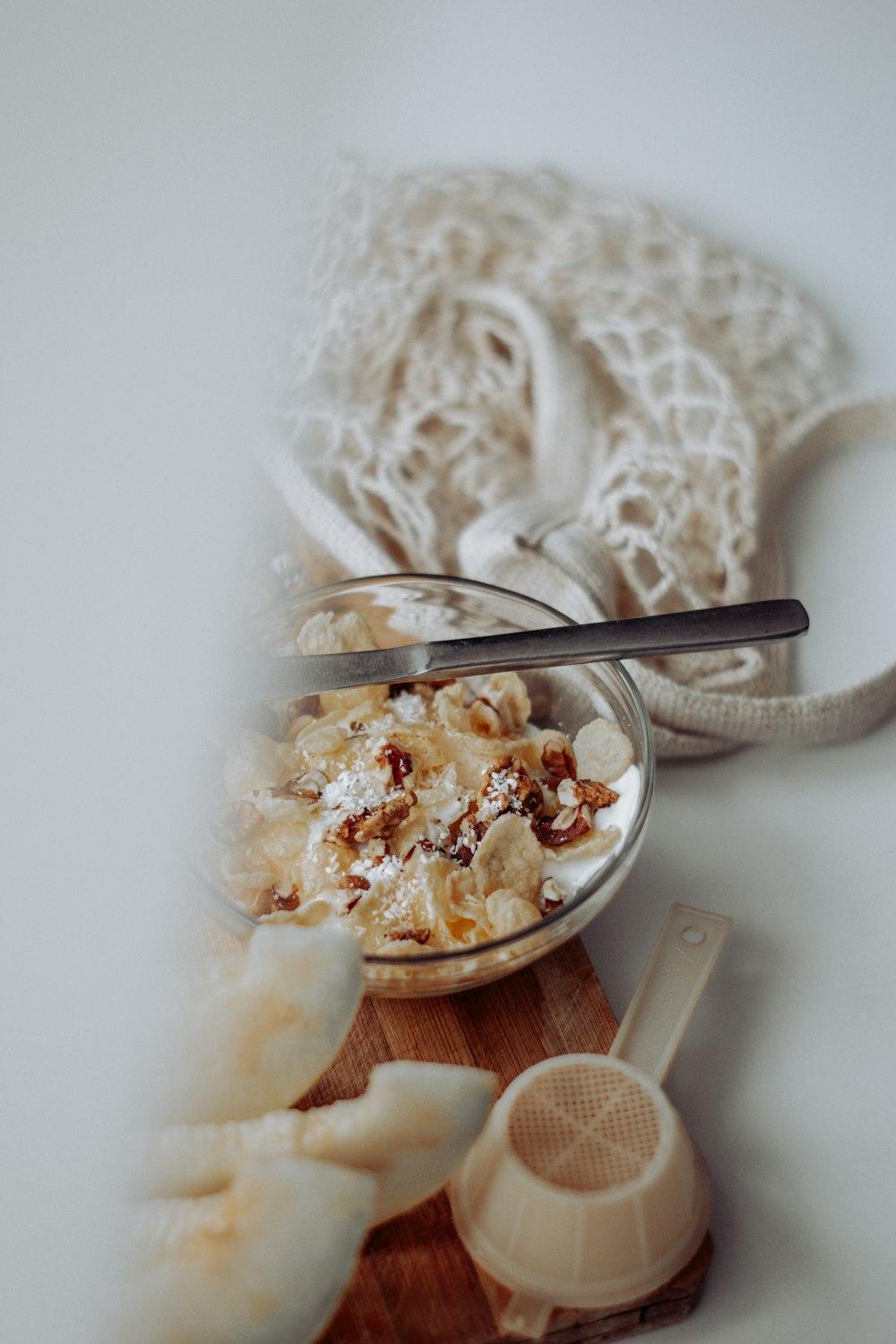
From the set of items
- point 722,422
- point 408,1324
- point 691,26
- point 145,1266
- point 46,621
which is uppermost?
point 691,26

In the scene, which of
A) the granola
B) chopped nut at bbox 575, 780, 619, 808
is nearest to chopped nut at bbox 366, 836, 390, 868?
the granola

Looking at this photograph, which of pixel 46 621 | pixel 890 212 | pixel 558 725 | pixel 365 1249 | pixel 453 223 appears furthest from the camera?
pixel 890 212

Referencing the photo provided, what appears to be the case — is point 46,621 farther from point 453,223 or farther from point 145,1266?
point 453,223

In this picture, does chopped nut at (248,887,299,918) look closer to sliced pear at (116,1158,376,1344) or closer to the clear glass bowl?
the clear glass bowl

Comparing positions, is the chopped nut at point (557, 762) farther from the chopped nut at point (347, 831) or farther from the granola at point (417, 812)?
the chopped nut at point (347, 831)

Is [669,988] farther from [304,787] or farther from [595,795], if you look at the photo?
[304,787]

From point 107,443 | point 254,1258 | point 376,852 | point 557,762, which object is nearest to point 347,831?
point 376,852

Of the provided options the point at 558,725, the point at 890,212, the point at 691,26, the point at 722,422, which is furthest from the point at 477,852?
the point at 691,26
